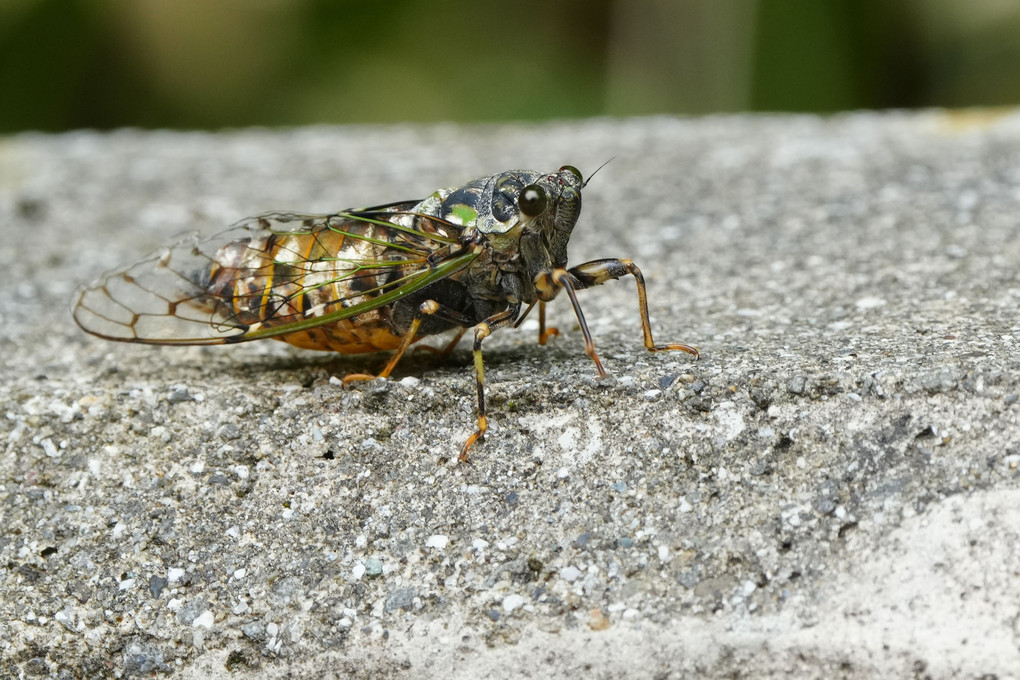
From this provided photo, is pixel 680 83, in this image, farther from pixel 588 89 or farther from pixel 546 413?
pixel 546 413

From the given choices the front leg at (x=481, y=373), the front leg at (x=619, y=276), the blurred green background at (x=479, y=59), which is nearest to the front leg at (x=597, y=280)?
the front leg at (x=619, y=276)

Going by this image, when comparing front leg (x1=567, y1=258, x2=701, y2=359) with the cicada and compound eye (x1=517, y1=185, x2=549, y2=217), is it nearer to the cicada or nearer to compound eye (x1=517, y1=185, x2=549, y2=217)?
the cicada

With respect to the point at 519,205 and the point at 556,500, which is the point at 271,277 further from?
the point at 556,500

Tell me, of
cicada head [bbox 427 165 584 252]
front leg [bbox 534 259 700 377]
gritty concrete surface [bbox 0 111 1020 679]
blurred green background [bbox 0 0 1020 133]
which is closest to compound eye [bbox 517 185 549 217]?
cicada head [bbox 427 165 584 252]

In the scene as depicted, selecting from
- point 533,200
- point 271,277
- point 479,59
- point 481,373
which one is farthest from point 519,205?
point 479,59

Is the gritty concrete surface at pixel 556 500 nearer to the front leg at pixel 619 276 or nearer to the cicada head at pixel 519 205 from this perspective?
the front leg at pixel 619 276
